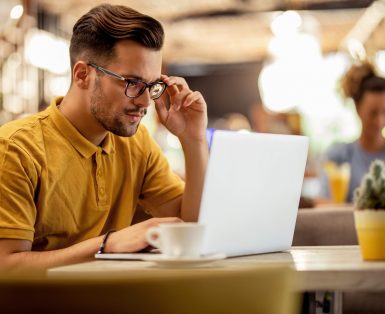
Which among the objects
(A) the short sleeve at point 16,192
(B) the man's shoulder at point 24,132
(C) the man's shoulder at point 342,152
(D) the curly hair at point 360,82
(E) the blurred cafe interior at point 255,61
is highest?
(E) the blurred cafe interior at point 255,61

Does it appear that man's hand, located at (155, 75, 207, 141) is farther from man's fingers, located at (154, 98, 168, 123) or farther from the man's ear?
the man's ear

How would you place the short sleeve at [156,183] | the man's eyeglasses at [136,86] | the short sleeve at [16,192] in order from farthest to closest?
the short sleeve at [156,183]
the man's eyeglasses at [136,86]
the short sleeve at [16,192]

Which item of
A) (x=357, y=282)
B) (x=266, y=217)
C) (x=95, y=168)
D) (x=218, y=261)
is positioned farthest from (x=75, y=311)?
(x=95, y=168)

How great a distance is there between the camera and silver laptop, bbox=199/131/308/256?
1.78 m

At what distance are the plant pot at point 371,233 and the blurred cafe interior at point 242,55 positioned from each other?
2.45 m

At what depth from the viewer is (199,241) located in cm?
170

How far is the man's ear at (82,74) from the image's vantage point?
2.58 meters

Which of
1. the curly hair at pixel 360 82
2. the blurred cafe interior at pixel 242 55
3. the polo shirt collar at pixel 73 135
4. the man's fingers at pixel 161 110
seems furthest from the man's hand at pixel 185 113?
the curly hair at pixel 360 82

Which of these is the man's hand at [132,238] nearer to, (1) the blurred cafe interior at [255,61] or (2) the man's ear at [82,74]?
(1) the blurred cafe interior at [255,61]

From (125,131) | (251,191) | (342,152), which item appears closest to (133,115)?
(125,131)

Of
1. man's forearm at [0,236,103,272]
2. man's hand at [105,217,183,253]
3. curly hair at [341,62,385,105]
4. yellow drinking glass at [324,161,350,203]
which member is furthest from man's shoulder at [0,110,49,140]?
curly hair at [341,62,385,105]

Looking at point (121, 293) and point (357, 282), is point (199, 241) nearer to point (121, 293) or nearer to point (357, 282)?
point (357, 282)

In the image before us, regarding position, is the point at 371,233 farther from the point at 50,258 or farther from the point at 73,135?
the point at 73,135

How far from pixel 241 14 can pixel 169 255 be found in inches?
454
